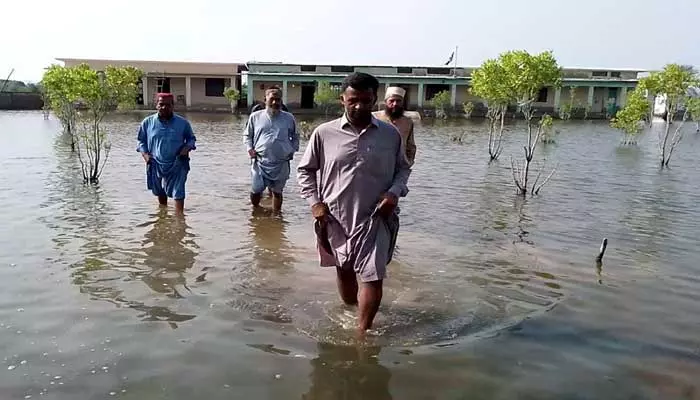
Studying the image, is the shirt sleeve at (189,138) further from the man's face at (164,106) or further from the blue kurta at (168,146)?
the man's face at (164,106)

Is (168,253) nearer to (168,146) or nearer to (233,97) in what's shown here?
(168,146)

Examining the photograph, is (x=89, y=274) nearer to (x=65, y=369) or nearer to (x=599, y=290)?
(x=65, y=369)

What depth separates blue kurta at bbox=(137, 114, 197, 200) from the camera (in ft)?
24.3

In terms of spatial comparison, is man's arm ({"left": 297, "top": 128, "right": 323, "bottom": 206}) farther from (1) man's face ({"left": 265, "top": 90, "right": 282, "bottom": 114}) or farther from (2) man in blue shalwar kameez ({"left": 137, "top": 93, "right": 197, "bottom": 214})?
(1) man's face ({"left": 265, "top": 90, "right": 282, "bottom": 114})

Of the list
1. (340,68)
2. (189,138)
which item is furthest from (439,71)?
(189,138)

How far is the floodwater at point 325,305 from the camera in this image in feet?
11.6

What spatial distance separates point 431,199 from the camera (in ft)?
34.0

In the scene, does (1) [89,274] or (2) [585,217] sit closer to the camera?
(1) [89,274]

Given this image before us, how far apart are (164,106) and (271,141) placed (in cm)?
143

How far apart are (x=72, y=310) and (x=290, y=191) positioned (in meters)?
6.34

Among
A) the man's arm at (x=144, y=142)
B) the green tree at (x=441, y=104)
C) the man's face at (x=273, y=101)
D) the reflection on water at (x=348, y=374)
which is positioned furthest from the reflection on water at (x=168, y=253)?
the green tree at (x=441, y=104)

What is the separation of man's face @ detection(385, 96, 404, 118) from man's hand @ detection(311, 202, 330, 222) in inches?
71.9

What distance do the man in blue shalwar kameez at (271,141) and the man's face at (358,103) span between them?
4106 mm

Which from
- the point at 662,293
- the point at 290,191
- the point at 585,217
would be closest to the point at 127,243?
the point at 290,191
